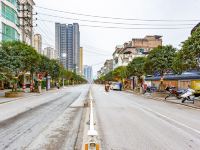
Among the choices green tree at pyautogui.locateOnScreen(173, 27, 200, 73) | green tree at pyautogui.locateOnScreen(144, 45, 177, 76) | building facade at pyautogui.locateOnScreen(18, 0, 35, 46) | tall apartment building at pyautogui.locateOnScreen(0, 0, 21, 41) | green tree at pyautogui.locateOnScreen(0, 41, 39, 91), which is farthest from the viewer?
tall apartment building at pyautogui.locateOnScreen(0, 0, 21, 41)

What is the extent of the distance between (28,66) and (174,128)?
130 feet

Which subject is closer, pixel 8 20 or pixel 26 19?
pixel 26 19

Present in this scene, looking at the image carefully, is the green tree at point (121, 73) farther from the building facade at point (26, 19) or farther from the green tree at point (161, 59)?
the green tree at point (161, 59)

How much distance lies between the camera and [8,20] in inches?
2975

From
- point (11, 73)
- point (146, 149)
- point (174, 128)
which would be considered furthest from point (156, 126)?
point (11, 73)

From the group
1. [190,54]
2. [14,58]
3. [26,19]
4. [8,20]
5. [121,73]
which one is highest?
[8,20]

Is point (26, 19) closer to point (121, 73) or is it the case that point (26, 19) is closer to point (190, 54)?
point (121, 73)

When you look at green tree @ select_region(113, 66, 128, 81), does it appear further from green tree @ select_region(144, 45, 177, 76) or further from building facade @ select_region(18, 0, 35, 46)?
green tree @ select_region(144, 45, 177, 76)

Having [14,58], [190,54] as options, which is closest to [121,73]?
[14,58]

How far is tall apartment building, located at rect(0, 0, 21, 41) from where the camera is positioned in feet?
235

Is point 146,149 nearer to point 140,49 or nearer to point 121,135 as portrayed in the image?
point 121,135

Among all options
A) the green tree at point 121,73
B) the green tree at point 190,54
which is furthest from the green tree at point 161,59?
the green tree at point 121,73


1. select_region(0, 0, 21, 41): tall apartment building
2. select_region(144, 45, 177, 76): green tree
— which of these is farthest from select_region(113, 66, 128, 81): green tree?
select_region(144, 45, 177, 76): green tree

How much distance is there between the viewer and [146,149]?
970 centimetres
